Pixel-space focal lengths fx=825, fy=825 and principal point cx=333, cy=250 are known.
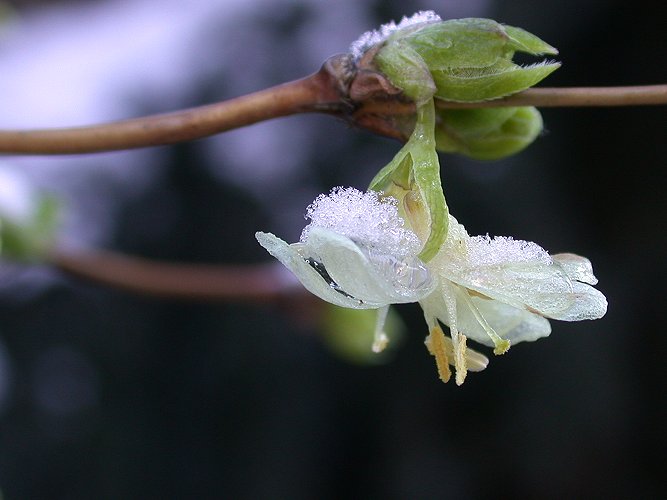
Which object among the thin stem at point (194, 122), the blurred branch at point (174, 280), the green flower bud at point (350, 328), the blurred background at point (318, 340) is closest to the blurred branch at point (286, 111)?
the thin stem at point (194, 122)

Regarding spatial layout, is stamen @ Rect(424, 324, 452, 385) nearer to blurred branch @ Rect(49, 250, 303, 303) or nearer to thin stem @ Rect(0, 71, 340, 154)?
thin stem @ Rect(0, 71, 340, 154)

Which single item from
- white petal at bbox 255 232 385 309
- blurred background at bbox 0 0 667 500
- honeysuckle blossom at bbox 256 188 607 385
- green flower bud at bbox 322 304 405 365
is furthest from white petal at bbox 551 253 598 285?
blurred background at bbox 0 0 667 500

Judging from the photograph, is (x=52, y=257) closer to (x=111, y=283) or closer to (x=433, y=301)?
(x=111, y=283)

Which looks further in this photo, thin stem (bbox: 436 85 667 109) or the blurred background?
the blurred background

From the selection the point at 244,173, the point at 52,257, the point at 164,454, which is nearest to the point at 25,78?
the point at 244,173

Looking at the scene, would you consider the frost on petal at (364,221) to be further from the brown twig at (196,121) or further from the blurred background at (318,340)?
the blurred background at (318,340)

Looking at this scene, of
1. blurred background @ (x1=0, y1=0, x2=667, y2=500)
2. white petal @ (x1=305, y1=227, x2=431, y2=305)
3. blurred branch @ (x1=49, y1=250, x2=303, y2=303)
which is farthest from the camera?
blurred background @ (x1=0, y1=0, x2=667, y2=500)
